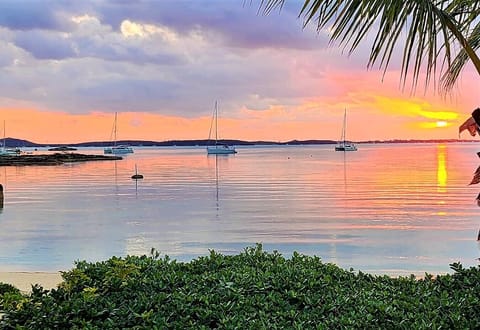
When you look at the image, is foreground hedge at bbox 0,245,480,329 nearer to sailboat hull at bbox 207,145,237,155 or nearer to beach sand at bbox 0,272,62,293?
beach sand at bbox 0,272,62,293

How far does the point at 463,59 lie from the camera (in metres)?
4.12

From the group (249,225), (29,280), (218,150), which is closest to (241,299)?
(29,280)

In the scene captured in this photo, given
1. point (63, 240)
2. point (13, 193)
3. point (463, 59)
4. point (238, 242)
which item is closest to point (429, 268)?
point (238, 242)

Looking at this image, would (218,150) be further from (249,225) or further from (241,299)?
(241,299)

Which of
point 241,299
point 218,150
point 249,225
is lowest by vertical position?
point 249,225

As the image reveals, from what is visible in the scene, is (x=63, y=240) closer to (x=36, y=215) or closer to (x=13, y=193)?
(x=36, y=215)

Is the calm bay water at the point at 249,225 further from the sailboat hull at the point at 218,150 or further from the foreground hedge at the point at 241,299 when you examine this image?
the sailboat hull at the point at 218,150

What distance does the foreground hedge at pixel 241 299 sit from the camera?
3025mm

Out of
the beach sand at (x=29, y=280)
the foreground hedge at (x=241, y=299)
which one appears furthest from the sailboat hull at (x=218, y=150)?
the foreground hedge at (x=241, y=299)

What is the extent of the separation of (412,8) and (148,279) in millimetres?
2419

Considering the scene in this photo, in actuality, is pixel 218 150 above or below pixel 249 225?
above

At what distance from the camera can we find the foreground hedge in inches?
119

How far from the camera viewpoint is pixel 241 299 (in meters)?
3.23

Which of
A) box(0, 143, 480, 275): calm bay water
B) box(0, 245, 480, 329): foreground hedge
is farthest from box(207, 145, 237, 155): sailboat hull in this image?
box(0, 245, 480, 329): foreground hedge
